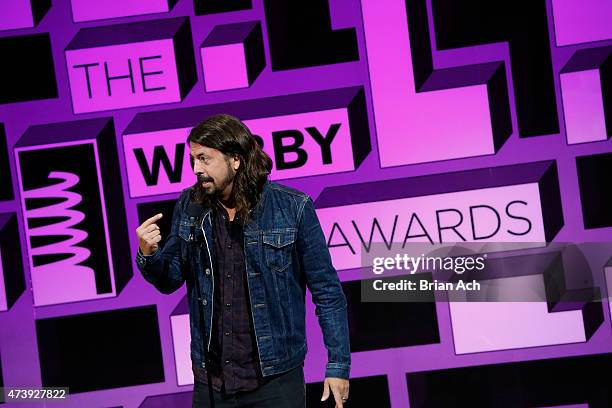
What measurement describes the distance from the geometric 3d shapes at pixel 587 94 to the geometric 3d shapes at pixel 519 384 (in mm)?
1191

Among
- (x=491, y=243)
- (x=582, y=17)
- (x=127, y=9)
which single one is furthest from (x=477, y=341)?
(x=127, y=9)

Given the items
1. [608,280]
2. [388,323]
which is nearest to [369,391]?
[388,323]

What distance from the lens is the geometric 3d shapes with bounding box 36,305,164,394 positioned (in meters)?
3.69

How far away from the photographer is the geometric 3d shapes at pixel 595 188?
3678mm

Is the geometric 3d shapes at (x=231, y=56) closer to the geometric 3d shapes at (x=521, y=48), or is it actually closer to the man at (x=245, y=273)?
the geometric 3d shapes at (x=521, y=48)

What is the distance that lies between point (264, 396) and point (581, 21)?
2.61 m

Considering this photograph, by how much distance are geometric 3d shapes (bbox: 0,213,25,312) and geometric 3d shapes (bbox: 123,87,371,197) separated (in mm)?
654

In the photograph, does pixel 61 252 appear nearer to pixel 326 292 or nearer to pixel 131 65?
pixel 131 65

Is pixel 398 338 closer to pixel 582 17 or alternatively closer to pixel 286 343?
pixel 286 343

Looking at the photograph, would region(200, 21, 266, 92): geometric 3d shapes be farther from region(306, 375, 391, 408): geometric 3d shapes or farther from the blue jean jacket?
region(306, 375, 391, 408): geometric 3d shapes

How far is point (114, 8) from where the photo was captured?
12.0ft

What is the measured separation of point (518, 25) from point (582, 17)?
34 centimetres

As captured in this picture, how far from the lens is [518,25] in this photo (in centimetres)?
368

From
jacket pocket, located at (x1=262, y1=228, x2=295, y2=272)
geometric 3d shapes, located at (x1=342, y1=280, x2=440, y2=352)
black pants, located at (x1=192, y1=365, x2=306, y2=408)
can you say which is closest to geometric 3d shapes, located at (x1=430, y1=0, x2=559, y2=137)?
geometric 3d shapes, located at (x1=342, y1=280, x2=440, y2=352)
